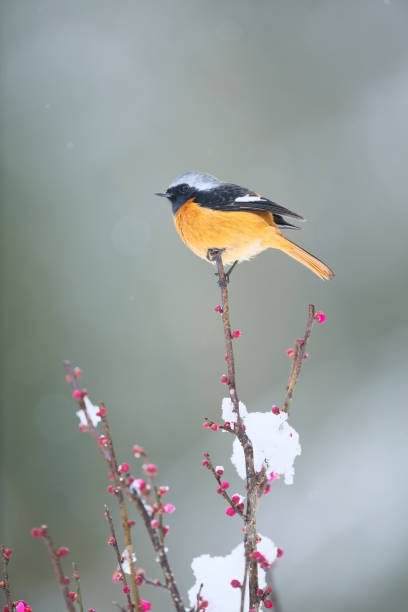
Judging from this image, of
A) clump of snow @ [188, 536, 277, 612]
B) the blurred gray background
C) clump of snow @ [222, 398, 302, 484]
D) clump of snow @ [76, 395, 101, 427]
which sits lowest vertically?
clump of snow @ [188, 536, 277, 612]

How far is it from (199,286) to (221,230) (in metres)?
4.61

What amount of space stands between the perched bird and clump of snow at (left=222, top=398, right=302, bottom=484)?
1271mm

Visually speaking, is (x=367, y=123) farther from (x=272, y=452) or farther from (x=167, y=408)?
(x=272, y=452)

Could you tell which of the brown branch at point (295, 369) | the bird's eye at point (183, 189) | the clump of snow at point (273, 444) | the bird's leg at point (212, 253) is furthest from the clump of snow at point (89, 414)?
the bird's eye at point (183, 189)

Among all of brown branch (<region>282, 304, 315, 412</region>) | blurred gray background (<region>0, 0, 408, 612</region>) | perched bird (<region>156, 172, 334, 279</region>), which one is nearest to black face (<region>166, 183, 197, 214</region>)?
perched bird (<region>156, 172, 334, 279</region>)

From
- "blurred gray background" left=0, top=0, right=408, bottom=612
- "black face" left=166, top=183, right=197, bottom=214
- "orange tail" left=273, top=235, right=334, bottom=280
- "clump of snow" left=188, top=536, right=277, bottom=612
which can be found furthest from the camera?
"blurred gray background" left=0, top=0, right=408, bottom=612

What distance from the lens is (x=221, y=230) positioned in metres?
2.26

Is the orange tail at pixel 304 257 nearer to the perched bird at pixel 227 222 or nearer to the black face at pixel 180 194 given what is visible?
the perched bird at pixel 227 222

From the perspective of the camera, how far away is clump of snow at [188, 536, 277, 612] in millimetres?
977

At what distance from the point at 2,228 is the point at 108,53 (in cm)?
469

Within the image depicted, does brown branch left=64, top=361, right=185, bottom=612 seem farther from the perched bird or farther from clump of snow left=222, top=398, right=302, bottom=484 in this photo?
the perched bird

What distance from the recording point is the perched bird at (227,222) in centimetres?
226

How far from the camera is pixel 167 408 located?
6250 mm

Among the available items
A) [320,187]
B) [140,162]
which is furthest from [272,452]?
[140,162]
